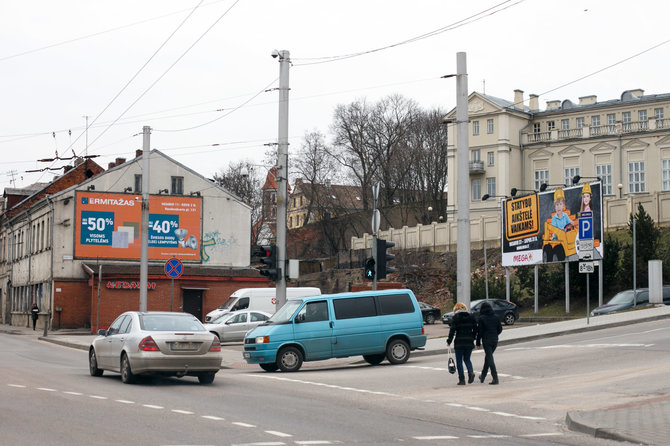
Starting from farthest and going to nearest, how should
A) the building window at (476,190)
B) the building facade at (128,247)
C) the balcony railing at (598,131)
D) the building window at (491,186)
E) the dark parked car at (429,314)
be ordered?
the building window at (476,190)
the building window at (491,186)
the balcony railing at (598,131)
the building facade at (128,247)
the dark parked car at (429,314)

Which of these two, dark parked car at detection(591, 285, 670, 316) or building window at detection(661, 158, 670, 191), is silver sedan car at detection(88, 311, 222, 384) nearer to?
dark parked car at detection(591, 285, 670, 316)

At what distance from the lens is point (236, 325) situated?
111 ft

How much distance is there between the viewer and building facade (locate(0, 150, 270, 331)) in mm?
49812

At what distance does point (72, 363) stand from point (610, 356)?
14300mm

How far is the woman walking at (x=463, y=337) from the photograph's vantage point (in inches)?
682

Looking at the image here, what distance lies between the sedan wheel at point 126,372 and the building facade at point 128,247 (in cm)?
2860

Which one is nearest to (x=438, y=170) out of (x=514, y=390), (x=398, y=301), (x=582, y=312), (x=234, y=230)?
(x=234, y=230)

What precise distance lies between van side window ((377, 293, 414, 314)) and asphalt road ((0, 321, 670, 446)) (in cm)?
137

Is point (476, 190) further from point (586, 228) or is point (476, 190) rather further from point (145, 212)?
point (145, 212)

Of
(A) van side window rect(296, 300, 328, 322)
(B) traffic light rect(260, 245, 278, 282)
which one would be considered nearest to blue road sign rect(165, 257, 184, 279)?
(B) traffic light rect(260, 245, 278, 282)

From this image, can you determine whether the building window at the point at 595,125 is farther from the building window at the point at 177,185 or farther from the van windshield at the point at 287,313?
the van windshield at the point at 287,313

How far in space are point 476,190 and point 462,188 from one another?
62.2 m

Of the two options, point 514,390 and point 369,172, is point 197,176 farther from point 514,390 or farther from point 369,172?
point 514,390

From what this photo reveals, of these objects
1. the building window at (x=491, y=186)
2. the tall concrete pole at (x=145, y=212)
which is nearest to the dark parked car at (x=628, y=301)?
the tall concrete pole at (x=145, y=212)
